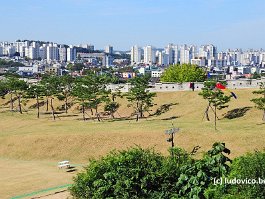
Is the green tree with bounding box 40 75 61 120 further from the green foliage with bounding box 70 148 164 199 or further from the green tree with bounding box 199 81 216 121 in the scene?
the green foliage with bounding box 70 148 164 199

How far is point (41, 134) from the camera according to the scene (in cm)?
4706

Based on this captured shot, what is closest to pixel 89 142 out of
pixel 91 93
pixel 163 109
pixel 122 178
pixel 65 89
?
pixel 91 93

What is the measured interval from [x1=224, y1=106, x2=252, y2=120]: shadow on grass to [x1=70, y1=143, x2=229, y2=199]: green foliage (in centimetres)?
3006

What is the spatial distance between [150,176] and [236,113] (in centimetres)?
3360

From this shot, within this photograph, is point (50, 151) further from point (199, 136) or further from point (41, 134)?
point (199, 136)

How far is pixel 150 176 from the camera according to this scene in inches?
802

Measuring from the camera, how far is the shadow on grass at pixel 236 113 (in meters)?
51.1

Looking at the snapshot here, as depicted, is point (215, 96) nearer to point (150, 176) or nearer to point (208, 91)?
point (208, 91)

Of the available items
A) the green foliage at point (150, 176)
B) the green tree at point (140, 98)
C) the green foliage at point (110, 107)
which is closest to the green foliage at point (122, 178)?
the green foliage at point (150, 176)

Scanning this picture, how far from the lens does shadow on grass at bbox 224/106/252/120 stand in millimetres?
51062

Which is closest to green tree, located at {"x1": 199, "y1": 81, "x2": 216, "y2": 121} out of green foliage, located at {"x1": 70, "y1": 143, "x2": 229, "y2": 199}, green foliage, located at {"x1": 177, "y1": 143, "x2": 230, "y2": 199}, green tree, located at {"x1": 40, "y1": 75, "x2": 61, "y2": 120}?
green tree, located at {"x1": 40, "y1": 75, "x2": 61, "y2": 120}

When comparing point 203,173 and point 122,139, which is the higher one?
point 203,173

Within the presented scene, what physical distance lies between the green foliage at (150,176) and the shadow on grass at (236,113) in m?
30.1

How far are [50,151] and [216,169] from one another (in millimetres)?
26262
